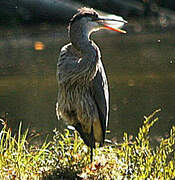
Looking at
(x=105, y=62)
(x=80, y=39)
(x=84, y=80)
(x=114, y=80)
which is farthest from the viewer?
(x=105, y=62)

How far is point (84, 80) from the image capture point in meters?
4.30

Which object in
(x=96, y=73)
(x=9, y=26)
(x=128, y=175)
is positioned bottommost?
(x=9, y=26)

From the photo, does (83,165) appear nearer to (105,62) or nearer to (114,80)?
(114,80)

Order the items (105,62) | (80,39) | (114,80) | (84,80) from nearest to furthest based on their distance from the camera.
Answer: (80,39), (84,80), (114,80), (105,62)

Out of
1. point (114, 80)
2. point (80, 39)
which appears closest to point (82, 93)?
point (80, 39)

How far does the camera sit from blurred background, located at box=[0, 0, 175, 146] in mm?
7012

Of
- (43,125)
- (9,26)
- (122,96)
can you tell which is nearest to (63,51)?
(43,125)

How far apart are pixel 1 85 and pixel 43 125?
2.58m

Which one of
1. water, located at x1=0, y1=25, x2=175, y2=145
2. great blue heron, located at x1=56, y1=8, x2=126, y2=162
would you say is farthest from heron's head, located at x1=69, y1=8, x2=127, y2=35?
water, located at x1=0, y1=25, x2=175, y2=145

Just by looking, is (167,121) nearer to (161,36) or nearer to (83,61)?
(83,61)

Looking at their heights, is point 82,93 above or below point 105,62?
above

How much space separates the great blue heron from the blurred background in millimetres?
527

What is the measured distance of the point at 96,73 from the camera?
441cm

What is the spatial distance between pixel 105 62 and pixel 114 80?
176 cm
